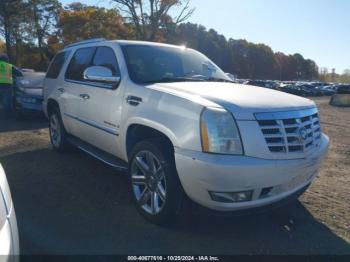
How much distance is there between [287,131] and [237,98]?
21.5 inches

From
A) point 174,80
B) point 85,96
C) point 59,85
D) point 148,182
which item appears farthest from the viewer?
point 59,85

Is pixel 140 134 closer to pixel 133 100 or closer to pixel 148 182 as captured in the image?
pixel 133 100

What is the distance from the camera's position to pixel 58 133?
6363 mm

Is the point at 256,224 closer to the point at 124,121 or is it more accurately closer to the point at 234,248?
the point at 234,248

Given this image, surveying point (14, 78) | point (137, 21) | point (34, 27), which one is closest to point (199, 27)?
point (34, 27)

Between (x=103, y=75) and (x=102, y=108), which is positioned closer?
(x=103, y=75)

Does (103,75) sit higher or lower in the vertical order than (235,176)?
higher

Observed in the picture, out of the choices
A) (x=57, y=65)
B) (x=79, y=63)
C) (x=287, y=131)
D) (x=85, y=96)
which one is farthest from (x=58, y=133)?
(x=287, y=131)

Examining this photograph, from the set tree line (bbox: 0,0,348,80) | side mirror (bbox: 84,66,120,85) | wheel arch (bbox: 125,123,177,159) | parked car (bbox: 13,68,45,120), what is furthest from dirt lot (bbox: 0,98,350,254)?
tree line (bbox: 0,0,348,80)

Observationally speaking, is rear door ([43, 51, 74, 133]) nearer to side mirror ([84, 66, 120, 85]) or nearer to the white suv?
the white suv

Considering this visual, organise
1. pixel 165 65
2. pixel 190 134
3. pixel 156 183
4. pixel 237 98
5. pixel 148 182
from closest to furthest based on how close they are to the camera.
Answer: pixel 190 134 < pixel 237 98 < pixel 156 183 < pixel 148 182 < pixel 165 65

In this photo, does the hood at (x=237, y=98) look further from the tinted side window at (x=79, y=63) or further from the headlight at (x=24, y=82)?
the headlight at (x=24, y=82)

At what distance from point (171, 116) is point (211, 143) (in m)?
0.52

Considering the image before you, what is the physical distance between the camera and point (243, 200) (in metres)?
3.20
